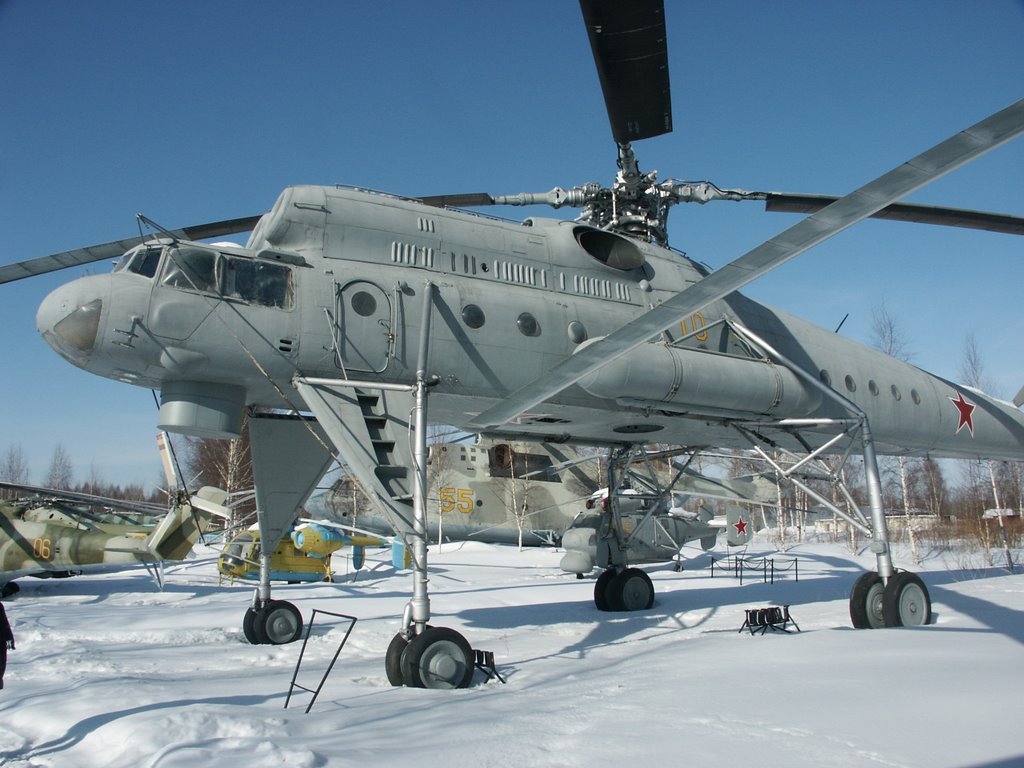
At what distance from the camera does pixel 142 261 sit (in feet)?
26.9

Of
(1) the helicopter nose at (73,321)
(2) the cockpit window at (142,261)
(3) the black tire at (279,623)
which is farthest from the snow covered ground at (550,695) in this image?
(2) the cockpit window at (142,261)

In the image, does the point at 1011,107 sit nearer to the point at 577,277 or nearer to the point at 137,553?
the point at 577,277

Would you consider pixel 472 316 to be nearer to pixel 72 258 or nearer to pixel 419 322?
pixel 419 322

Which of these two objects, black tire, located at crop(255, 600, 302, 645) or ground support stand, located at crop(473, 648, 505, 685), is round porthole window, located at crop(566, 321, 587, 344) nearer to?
ground support stand, located at crop(473, 648, 505, 685)

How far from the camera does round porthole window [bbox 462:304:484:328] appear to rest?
9.30 meters

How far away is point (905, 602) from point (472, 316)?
23.4ft

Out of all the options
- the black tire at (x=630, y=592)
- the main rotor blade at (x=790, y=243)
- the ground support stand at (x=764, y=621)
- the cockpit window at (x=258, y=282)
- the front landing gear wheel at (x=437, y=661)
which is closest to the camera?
the main rotor blade at (x=790, y=243)

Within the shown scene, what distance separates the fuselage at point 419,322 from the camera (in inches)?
320

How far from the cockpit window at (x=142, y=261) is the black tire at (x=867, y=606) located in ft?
32.5

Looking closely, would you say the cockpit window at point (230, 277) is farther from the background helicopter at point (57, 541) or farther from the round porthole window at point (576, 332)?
the background helicopter at point (57, 541)

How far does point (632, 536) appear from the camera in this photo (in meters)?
13.6

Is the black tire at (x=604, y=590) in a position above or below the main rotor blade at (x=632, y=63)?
below

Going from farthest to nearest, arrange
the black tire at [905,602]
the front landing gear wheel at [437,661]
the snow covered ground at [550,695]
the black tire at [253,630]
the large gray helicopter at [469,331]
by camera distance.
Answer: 1. the black tire at [253,630]
2. the black tire at [905,602]
3. the large gray helicopter at [469,331]
4. the front landing gear wheel at [437,661]
5. the snow covered ground at [550,695]

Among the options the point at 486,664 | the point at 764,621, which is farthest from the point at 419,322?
the point at 764,621
